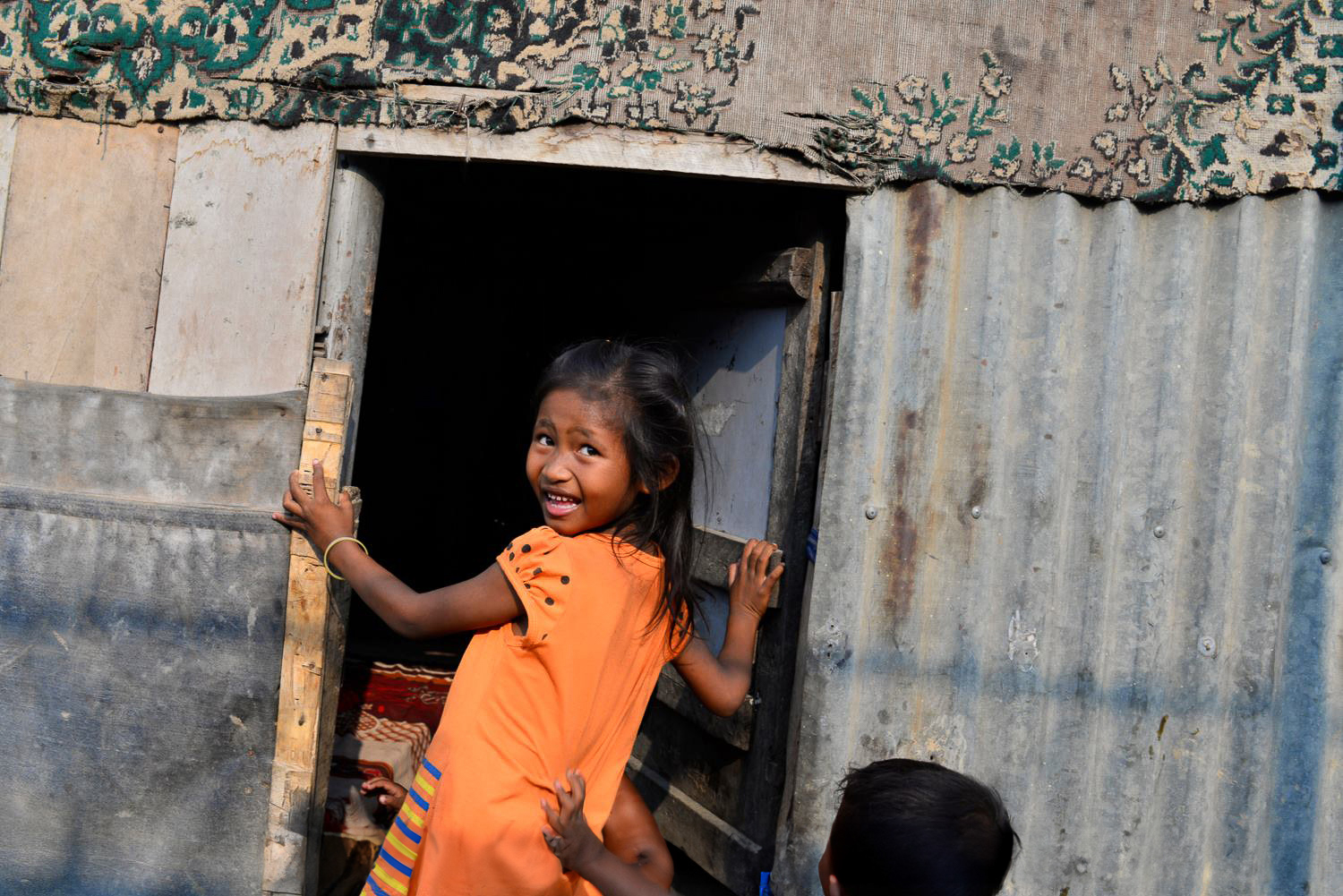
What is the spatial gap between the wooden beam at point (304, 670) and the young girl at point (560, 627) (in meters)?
0.35

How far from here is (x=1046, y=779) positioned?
2564 millimetres

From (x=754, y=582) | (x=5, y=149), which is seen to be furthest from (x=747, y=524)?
(x=5, y=149)

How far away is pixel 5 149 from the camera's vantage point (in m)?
2.59

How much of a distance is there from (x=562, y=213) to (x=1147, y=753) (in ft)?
10.1

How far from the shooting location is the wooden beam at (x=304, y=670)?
2.47 metres

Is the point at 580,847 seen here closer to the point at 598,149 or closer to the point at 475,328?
the point at 598,149

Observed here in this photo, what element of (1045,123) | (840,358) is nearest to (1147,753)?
(840,358)

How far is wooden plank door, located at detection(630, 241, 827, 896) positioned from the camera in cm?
291

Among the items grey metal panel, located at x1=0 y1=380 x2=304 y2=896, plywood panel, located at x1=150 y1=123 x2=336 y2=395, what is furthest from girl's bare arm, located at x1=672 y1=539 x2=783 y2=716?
plywood panel, located at x1=150 y1=123 x2=336 y2=395

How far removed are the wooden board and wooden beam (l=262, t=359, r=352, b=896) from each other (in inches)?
20.4

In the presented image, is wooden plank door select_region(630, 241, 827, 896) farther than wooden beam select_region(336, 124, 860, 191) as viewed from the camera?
Yes

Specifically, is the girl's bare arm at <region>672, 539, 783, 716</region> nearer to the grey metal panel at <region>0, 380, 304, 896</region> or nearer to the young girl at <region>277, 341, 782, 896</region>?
the young girl at <region>277, 341, 782, 896</region>

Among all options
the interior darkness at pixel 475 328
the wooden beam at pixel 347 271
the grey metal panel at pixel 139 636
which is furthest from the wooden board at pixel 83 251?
the interior darkness at pixel 475 328

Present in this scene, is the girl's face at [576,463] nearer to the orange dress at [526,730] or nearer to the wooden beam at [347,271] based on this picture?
the orange dress at [526,730]
